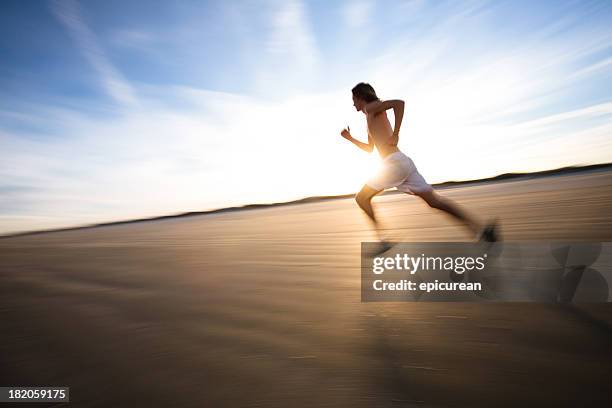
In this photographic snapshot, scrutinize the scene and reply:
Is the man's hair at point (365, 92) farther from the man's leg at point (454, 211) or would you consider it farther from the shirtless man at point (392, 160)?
the man's leg at point (454, 211)

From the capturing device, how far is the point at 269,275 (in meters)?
3.18

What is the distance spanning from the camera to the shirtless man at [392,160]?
3.32 meters

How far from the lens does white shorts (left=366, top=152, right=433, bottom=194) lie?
3.39 m

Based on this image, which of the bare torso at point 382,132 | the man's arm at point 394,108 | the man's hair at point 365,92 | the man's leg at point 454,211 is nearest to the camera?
the man's leg at point 454,211

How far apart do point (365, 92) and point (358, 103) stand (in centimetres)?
14

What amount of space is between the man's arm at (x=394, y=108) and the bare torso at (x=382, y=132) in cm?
5

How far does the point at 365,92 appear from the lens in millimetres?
3631

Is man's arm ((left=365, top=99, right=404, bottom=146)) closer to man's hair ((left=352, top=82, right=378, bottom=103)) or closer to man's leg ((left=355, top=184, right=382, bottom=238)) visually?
man's hair ((left=352, top=82, right=378, bottom=103))

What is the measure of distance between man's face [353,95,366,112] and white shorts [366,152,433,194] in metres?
0.67

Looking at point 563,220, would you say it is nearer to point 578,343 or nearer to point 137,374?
point 578,343

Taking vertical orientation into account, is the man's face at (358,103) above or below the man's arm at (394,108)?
above

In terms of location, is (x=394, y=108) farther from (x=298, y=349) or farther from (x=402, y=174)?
(x=298, y=349)

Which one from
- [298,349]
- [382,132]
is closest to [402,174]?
[382,132]

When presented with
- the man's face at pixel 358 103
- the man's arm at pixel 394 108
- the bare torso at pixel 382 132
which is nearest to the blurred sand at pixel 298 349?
the bare torso at pixel 382 132
